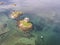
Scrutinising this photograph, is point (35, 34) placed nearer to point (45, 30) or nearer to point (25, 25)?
point (45, 30)

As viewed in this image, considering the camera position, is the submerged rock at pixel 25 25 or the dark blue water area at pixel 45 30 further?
the submerged rock at pixel 25 25

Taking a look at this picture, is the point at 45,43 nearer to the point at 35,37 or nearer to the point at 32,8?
the point at 35,37

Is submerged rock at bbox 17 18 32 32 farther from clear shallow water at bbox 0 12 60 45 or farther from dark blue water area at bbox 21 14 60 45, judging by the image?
dark blue water area at bbox 21 14 60 45

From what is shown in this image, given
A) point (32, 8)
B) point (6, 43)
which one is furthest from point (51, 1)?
point (6, 43)

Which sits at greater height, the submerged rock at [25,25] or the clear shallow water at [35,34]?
the submerged rock at [25,25]

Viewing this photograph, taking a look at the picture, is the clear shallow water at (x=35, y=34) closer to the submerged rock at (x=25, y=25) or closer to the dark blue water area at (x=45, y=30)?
the dark blue water area at (x=45, y=30)

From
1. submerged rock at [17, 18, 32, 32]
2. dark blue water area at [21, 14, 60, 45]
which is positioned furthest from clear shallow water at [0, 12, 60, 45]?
submerged rock at [17, 18, 32, 32]

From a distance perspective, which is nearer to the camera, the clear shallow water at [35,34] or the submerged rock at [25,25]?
the clear shallow water at [35,34]

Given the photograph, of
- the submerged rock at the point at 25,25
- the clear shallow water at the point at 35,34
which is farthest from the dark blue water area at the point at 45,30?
the submerged rock at the point at 25,25
